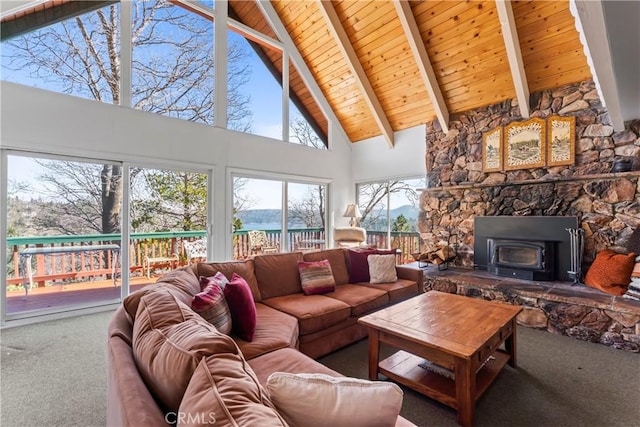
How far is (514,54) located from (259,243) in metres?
4.68

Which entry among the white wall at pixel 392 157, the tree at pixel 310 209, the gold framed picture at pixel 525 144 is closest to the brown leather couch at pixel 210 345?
the tree at pixel 310 209

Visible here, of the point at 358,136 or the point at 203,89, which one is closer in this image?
the point at 203,89

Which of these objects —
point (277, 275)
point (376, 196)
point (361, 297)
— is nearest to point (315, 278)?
point (277, 275)

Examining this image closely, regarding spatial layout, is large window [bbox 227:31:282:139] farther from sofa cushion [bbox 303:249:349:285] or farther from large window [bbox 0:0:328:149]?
sofa cushion [bbox 303:249:349:285]

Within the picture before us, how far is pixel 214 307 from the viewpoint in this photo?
1.88 metres

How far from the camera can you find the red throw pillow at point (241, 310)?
1.97m

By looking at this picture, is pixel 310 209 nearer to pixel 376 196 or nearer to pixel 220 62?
pixel 376 196

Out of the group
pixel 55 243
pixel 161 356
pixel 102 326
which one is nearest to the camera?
pixel 161 356

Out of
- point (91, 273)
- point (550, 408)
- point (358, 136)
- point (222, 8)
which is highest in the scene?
point (222, 8)

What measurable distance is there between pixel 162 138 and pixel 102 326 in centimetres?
244

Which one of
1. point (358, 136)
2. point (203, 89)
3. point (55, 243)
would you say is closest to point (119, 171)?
point (55, 243)

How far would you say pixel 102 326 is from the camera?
328cm

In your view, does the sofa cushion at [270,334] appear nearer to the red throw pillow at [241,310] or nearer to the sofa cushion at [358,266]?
the red throw pillow at [241,310]

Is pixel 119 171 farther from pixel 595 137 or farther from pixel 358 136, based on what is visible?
pixel 595 137
